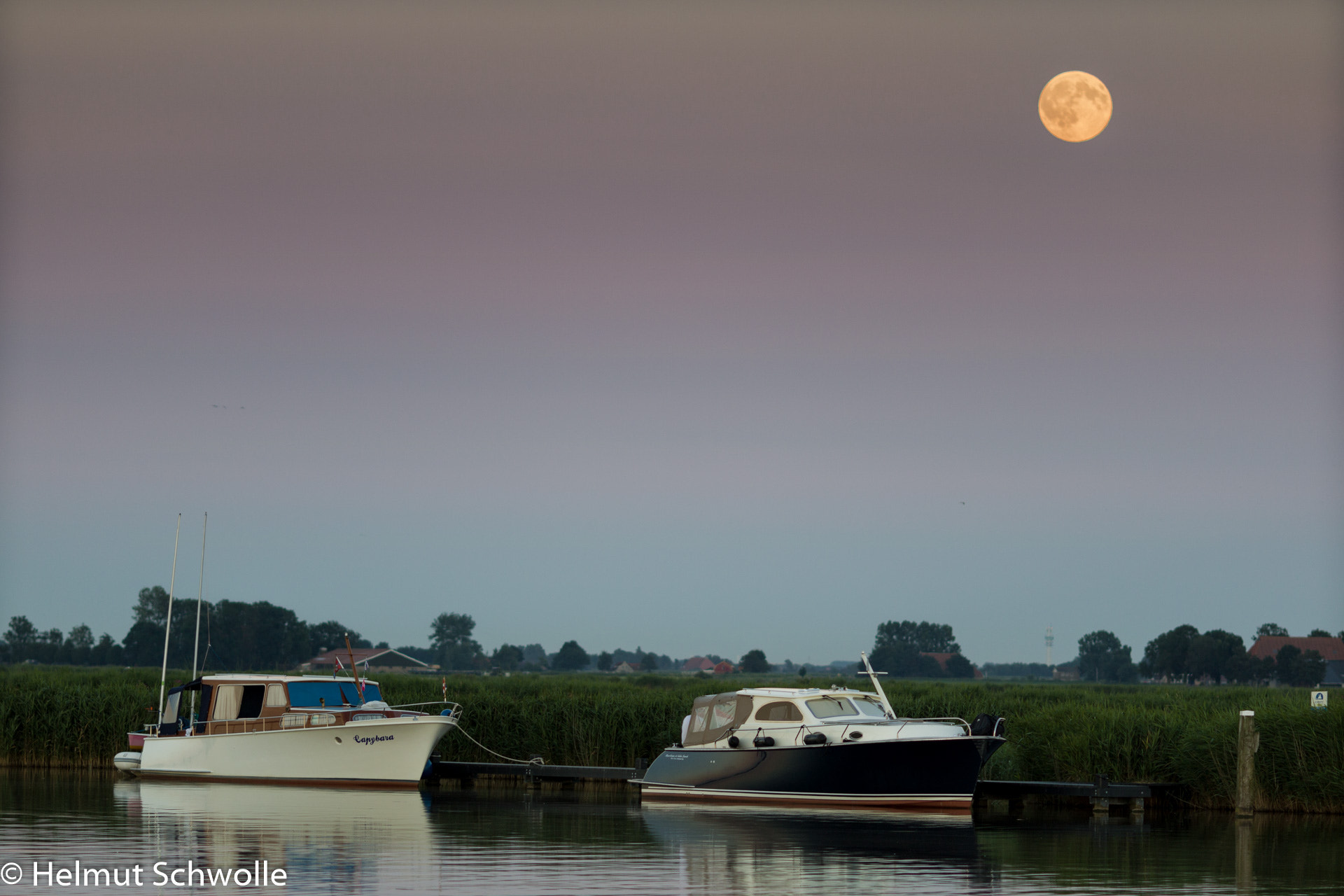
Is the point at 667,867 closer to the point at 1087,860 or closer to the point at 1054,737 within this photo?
the point at 1087,860

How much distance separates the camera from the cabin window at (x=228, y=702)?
3075 cm

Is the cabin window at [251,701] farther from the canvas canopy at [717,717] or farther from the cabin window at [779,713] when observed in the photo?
the cabin window at [779,713]

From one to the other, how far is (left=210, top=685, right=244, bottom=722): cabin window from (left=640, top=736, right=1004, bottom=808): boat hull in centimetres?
1061

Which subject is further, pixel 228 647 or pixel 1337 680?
pixel 1337 680

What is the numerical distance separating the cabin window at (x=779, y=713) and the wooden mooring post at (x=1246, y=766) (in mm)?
7678

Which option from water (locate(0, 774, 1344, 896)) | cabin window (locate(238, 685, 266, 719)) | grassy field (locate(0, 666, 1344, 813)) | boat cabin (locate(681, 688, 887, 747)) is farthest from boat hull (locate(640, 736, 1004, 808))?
cabin window (locate(238, 685, 266, 719))

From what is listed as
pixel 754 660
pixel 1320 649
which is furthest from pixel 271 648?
pixel 1320 649

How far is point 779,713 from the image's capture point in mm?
26141

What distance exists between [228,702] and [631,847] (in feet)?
46.2

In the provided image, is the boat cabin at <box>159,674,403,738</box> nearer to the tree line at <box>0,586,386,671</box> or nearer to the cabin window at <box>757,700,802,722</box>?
the cabin window at <box>757,700,802,722</box>

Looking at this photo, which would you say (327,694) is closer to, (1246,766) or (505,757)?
(505,757)

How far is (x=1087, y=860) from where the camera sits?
19156mm

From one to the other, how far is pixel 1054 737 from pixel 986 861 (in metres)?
10.0

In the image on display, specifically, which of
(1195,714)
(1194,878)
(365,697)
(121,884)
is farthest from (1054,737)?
(121,884)
